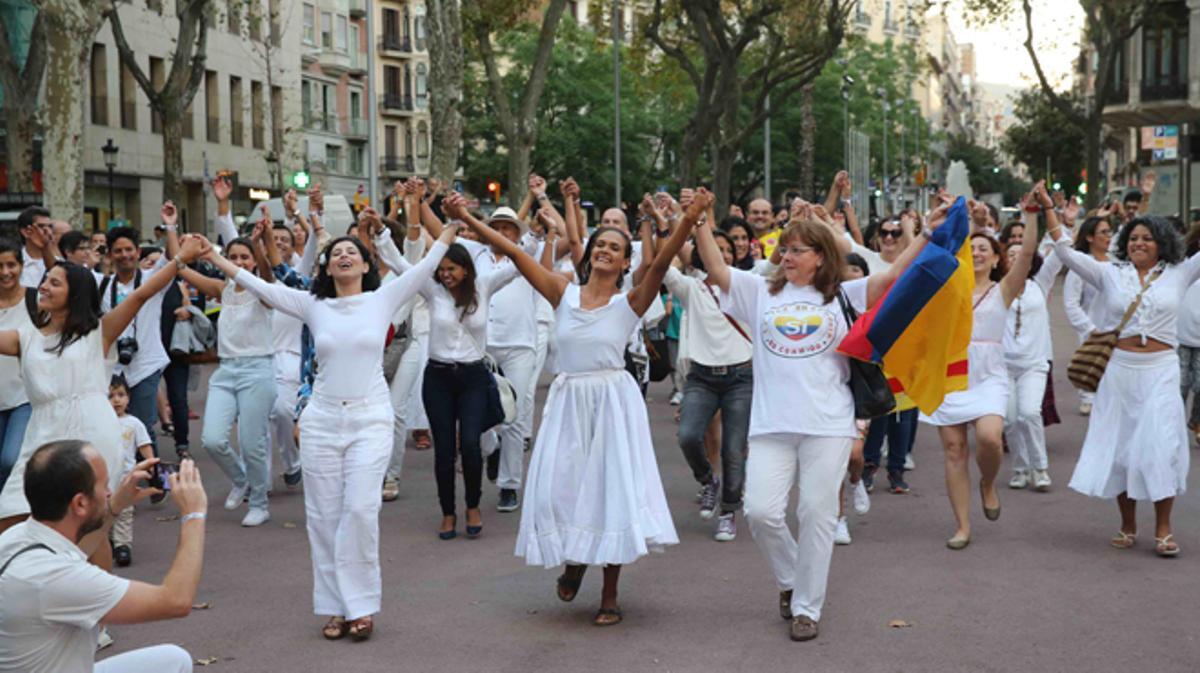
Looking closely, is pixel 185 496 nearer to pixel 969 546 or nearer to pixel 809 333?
pixel 809 333

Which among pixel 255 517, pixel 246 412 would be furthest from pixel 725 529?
pixel 246 412

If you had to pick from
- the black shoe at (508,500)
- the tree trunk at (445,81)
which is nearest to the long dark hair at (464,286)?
the black shoe at (508,500)

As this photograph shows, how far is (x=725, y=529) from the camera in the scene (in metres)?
9.41

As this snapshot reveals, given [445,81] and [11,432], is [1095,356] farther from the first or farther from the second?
[445,81]

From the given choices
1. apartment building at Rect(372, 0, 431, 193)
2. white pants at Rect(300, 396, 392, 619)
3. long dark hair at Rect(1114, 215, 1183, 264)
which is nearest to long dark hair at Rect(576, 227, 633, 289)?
white pants at Rect(300, 396, 392, 619)

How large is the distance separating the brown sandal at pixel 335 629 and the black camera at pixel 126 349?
3.72m

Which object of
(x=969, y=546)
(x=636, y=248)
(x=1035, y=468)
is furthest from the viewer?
(x=636, y=248)

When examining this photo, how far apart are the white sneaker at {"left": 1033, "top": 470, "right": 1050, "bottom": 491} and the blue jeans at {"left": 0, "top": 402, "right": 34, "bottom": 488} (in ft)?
22.7

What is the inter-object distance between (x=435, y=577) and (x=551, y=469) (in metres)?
1.46

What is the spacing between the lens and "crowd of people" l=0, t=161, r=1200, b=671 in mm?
6918

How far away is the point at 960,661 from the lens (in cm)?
653

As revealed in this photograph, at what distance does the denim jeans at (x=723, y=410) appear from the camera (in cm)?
959

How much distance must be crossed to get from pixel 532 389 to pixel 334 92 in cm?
5931

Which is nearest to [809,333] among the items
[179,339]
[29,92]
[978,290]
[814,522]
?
[814,522]
